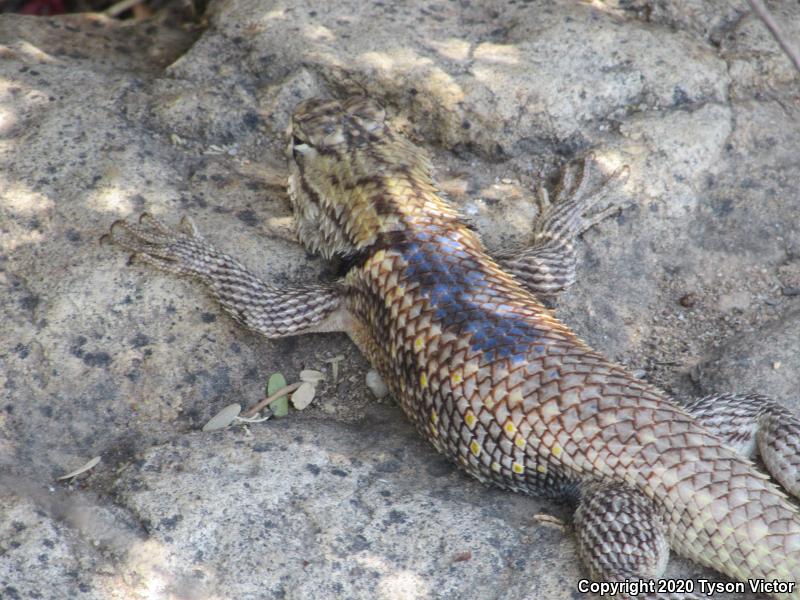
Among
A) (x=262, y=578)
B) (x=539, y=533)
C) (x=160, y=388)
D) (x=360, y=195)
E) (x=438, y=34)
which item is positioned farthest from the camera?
(x=438, y=34)

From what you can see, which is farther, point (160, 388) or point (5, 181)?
point (5, 181)

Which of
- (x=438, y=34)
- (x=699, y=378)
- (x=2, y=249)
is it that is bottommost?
(x=699, y=378)

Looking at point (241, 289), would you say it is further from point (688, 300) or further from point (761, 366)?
point (761, 366)

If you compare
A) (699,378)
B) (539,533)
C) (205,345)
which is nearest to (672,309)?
(699,378)

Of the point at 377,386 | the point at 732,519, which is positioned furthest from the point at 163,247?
the point at 732,519

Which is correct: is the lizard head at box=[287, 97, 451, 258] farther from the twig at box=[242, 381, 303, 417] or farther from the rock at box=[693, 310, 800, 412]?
the rock at box=[693, 310, 800, 412]

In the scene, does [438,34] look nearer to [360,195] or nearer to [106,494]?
[360,195]

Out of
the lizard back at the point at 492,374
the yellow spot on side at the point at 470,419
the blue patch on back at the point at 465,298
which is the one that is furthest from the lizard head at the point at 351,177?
the yellow spot on side at the point at 470,419
